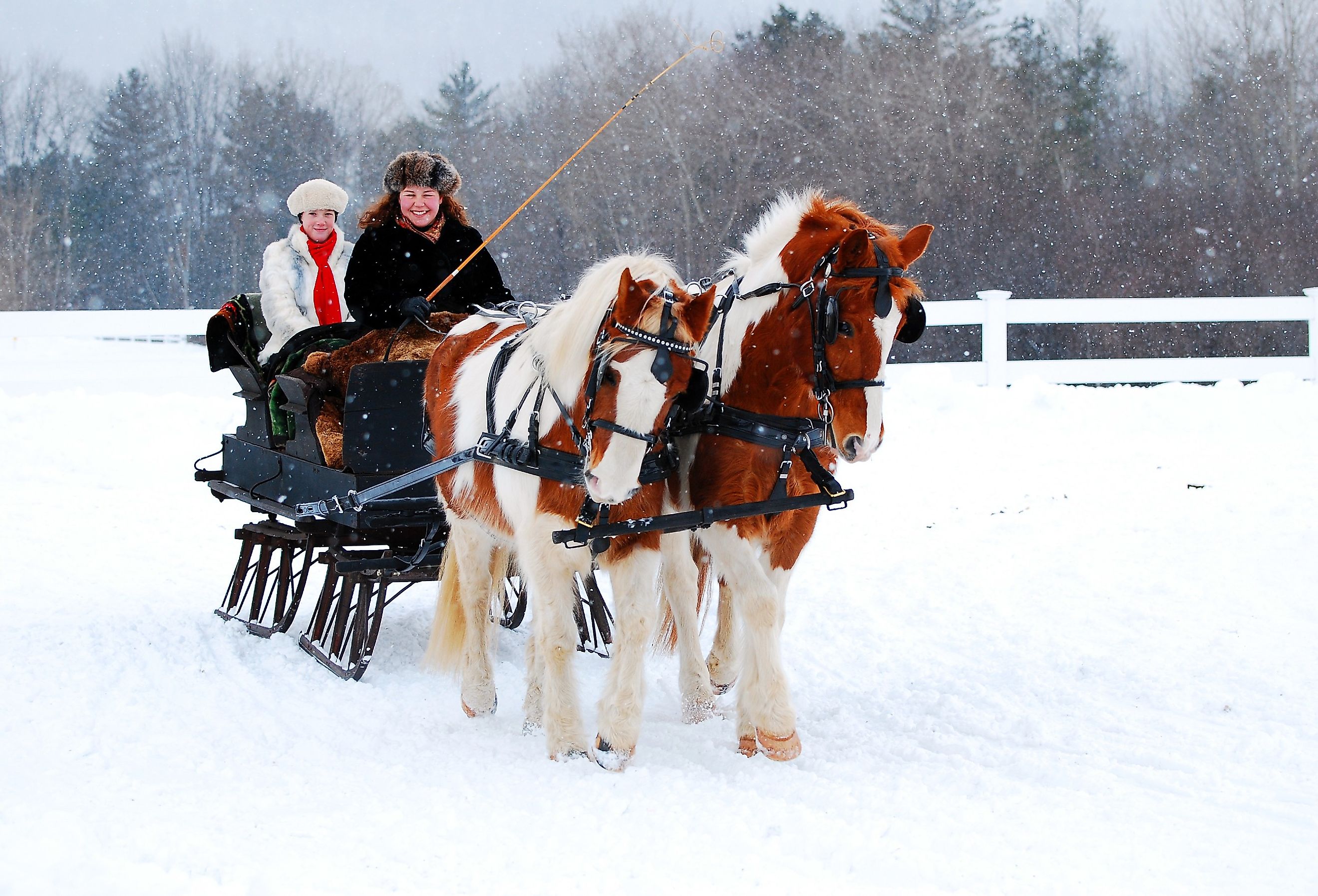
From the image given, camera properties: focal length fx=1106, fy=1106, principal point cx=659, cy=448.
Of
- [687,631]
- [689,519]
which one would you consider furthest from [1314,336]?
[689,519]

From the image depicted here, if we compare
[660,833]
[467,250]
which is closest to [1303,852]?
[660,833]

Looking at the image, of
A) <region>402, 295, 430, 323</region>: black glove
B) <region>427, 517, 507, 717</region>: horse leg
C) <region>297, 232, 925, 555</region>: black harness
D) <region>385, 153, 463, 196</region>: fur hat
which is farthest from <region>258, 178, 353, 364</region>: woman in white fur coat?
<region>297, 232, 925, 555</region>: black harness

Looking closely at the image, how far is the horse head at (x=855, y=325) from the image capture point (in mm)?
3646

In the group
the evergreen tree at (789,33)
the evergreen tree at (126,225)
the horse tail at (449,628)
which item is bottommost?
the horse tail at (449,628)

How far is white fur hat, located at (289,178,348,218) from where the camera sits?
597cm

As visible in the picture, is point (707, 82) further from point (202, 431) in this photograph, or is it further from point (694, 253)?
point (202, 431)

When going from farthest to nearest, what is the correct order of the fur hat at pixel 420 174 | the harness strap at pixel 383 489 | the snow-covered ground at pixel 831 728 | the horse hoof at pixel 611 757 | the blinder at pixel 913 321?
the fur hat at pixel 420 174
the harness strap at pixel 383 489
the blinder at pixel 913 321
the horse hoof at pixel 611 757
the snow-covered ground at pixel 831 728

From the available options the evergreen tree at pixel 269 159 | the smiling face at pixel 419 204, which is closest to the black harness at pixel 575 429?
the smiling face at pixel 419 204

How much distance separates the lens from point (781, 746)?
12.5 ft

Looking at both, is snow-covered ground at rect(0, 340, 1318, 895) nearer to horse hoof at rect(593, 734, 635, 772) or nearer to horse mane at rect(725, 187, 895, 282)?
horse hoof at rect(593, 734, 635, 772)

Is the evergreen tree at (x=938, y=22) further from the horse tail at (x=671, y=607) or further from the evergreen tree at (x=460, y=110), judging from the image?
the horse tail at (x=671, y=607)

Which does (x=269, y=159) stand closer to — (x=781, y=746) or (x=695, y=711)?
(x=695, y=711)

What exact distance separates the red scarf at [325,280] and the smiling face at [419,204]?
0.79m

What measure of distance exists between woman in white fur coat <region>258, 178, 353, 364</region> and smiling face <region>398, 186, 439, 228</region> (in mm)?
608
